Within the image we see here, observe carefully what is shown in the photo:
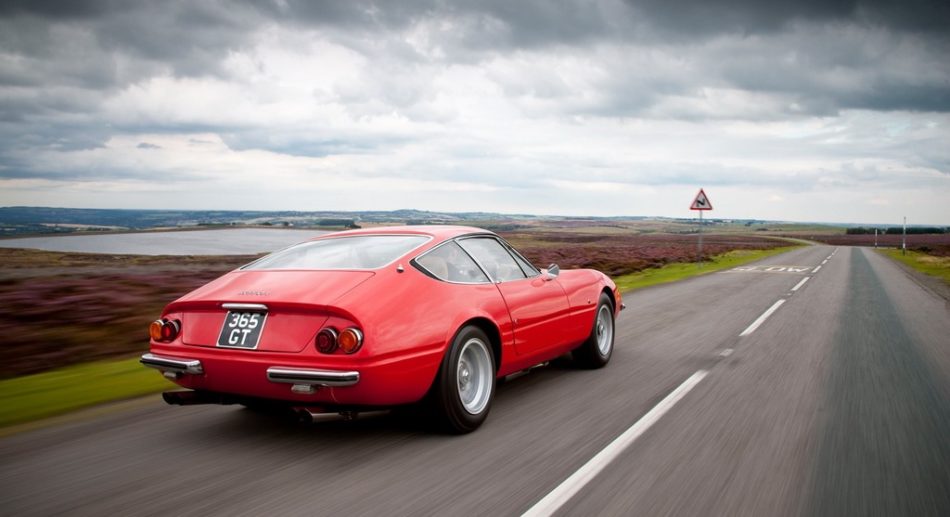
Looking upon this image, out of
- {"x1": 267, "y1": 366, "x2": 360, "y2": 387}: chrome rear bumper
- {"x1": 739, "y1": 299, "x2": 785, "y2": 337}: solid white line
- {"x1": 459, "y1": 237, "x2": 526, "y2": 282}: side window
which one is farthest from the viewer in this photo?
{"x1": 739, "y1": 299, "x2": 785, "y2": 337}: solid white line

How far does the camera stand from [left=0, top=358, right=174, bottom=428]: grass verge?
4988mm

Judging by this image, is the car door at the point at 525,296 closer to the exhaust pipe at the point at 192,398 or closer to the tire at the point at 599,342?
the tire at the point at 599,342

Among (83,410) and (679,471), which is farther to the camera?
(83,410)

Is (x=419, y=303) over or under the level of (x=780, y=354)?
over

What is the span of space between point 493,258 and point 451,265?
686mm

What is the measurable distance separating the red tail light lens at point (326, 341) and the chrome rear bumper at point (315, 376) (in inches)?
4.9

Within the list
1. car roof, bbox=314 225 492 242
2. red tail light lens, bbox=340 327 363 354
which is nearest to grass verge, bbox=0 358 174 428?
car roof, bbox=314 225 492 242

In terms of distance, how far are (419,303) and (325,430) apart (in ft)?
3.74

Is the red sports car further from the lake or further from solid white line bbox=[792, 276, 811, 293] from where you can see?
solid white line bbox=[792, 276, 811, 293]

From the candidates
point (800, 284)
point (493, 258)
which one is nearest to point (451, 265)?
point (493, 258)

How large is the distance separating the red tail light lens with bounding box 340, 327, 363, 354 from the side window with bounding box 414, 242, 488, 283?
91 cm

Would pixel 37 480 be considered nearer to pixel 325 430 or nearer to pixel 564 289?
pixel 325 430

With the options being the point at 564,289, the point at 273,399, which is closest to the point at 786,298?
the point at 564,289

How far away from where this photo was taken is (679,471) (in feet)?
11.7
